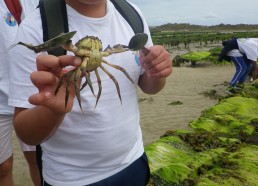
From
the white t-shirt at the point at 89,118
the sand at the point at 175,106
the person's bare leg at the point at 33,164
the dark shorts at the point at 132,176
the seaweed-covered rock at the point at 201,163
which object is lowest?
the sand at the point at 175,106

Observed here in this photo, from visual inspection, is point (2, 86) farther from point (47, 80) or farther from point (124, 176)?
point (47, 80)

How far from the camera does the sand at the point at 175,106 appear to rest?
20.0ft

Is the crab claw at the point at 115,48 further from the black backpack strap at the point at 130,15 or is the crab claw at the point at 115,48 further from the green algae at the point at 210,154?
the green algae at the point at 210,154

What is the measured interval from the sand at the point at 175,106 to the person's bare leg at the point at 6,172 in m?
1.53

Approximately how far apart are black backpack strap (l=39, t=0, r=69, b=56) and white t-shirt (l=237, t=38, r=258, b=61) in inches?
369

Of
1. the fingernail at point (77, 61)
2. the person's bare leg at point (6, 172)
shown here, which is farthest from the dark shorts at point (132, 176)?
the person's bare leg at point (6, 172)

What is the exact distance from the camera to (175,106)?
919cm

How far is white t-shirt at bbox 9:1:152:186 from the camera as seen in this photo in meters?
1.64

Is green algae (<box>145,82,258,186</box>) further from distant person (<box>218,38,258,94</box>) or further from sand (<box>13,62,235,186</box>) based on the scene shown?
distant person (<box>218,38,258,94</box>)

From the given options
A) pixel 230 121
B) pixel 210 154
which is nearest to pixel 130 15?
pixel 210 154

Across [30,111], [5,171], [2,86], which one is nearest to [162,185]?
[5,171]

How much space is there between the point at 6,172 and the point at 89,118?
1.78m

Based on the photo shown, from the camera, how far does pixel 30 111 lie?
1.56 meters

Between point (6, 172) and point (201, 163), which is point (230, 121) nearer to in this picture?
point (201, 163)
